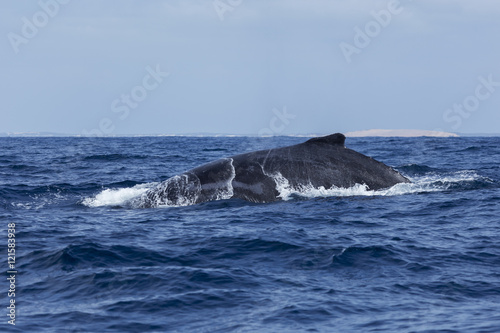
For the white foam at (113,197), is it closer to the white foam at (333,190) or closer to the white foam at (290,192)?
the white foam at (290,192)

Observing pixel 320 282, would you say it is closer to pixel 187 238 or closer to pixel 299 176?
pixel 187 238

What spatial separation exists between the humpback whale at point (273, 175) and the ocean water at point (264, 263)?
0.90ft

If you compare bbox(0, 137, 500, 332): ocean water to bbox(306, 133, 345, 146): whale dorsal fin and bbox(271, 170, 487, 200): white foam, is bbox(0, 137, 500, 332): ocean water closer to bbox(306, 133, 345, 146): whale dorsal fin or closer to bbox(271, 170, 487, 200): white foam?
bbox(271, 170, 487, 200): white foam

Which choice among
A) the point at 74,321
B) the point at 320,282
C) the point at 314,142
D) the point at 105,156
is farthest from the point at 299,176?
the point at 105,156

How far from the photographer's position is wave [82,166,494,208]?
14.4m

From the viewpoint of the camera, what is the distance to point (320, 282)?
8.34m

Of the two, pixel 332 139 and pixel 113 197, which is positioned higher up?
pixel 332 139

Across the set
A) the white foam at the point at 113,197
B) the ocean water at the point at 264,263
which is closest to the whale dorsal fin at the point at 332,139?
the ocean water at the point at 264,263

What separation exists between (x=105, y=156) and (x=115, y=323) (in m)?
27.3

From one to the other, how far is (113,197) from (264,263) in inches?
318

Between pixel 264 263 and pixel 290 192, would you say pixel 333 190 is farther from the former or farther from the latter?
pixel 264 263

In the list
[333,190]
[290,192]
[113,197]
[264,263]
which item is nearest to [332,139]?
[333,190]

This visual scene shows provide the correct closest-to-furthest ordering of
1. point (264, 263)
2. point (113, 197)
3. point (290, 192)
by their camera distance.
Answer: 1. point (264, 263)
2. point (290, 192)
3. point (113, 197)

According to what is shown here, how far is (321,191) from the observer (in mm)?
14477
